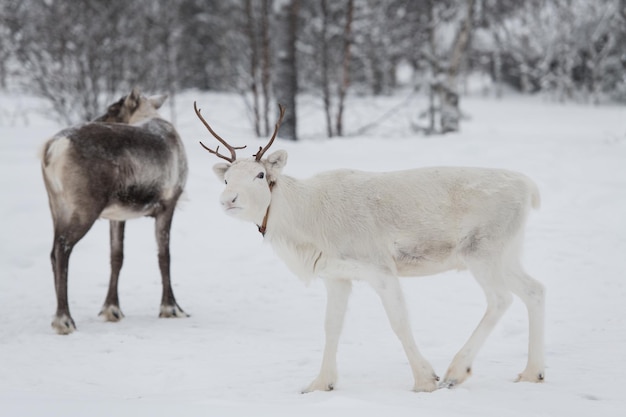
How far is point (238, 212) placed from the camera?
14.2 feet

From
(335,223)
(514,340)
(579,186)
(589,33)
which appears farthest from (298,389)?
(589,33)

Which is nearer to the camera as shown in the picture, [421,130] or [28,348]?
[28,348]

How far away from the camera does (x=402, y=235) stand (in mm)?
4566

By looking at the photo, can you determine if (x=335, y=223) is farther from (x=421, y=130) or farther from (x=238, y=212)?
(x=421, y=130)

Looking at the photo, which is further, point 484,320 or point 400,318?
point 484,320

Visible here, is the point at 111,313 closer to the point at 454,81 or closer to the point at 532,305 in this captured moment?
the point at 532,305

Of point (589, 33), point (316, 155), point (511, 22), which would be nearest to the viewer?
point (316, 155)

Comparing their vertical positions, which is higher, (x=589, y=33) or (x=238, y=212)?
(x=589, y=33)

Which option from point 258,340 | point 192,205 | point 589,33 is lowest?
point 258,340

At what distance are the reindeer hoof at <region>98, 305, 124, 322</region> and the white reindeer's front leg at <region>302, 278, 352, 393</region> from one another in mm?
2793

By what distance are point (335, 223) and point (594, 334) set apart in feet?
8.77

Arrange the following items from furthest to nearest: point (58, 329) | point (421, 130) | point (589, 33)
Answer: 1. point (589, 33)
2. point (421, 130)
3. point (58, 329)

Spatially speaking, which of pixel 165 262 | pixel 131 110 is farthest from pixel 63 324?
pixel 131 110

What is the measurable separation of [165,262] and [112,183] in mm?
1054
